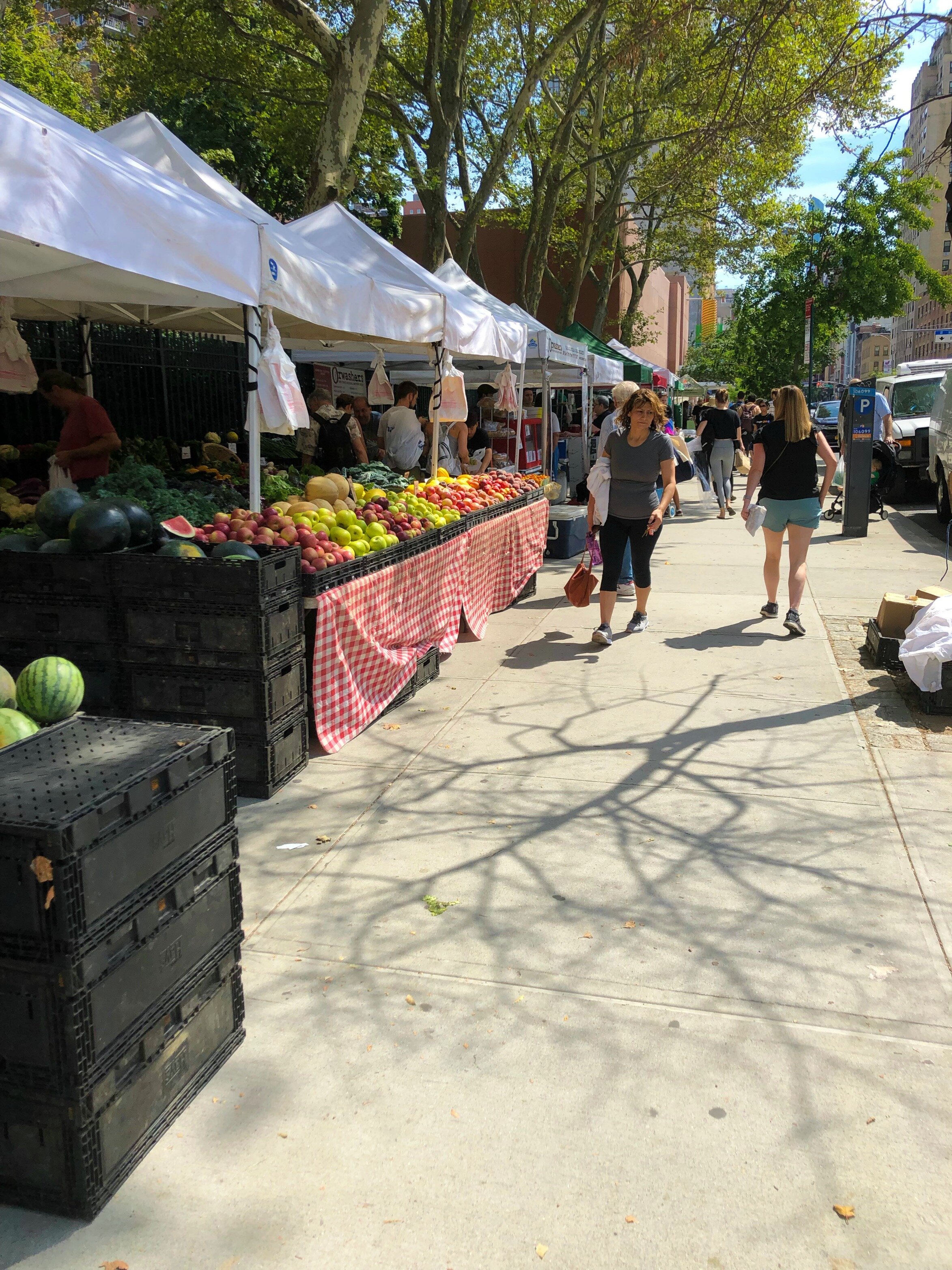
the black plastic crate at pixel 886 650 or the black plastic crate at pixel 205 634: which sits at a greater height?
the black plastic crate at pixel 205 634

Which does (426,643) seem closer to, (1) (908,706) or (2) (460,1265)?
(1) (908,706)

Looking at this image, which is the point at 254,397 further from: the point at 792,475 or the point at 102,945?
the point at 792,475

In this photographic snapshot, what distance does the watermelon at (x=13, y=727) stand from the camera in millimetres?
2961

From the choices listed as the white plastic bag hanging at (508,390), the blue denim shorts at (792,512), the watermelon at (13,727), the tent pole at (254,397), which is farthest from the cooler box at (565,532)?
the watermelon at (13,727)

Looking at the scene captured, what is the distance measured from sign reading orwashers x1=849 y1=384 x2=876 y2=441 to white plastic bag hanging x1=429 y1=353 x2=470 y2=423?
259 inches

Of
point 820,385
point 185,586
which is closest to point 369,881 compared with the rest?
point 185,586

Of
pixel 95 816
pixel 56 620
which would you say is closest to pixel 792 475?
pixel 56 620

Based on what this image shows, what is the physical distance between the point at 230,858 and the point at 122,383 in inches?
437

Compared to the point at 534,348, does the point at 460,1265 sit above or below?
below

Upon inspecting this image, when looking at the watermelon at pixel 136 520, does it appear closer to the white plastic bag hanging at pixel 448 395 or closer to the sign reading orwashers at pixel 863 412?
the white plastic bag hanging at pixel 448 395

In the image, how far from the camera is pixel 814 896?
381cm

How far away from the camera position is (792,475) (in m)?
7.78

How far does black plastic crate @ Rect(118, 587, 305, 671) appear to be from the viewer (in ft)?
14.9

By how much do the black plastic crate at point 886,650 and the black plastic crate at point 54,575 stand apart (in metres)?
5.01
